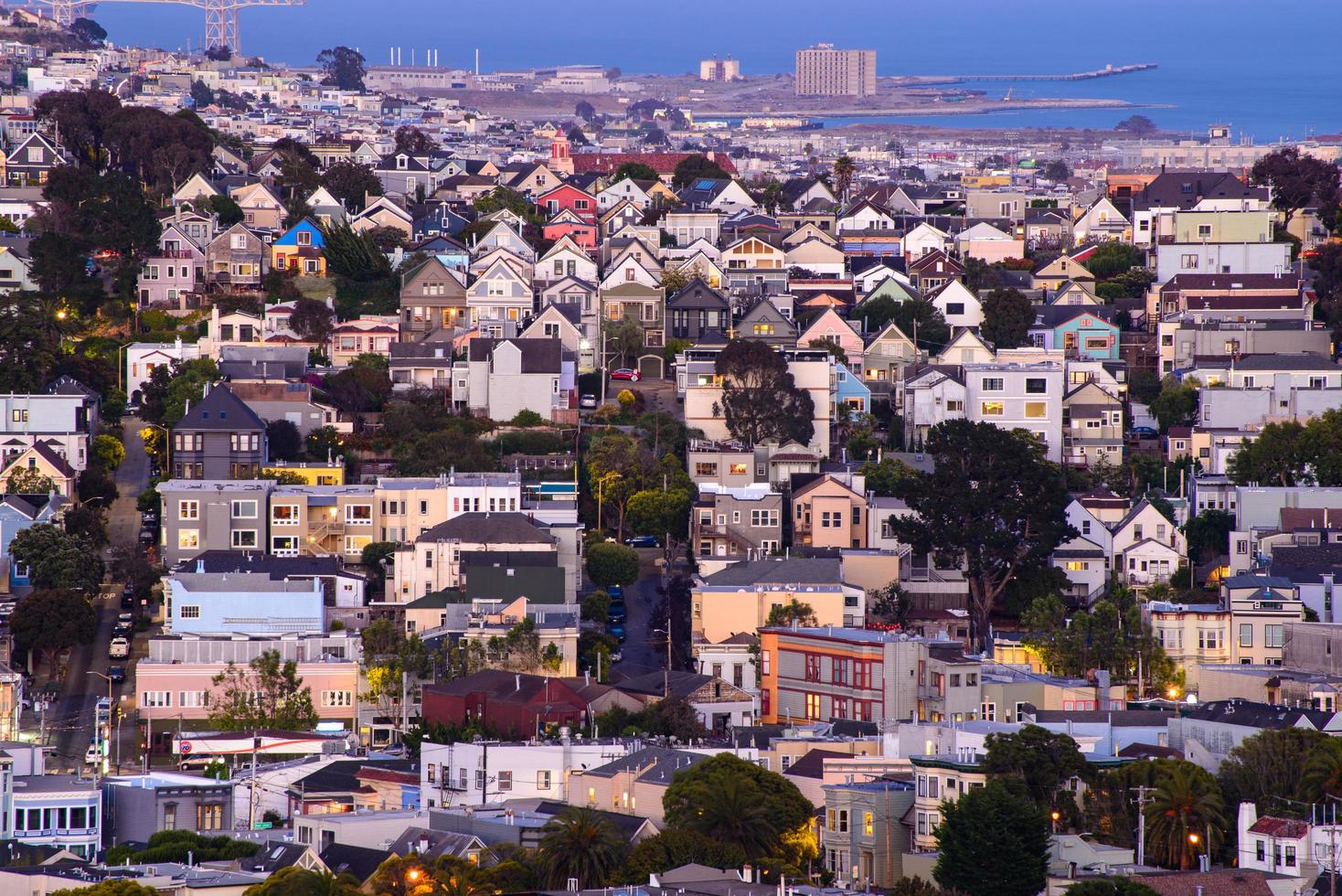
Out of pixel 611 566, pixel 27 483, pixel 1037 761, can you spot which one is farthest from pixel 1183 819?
pixel 27 483

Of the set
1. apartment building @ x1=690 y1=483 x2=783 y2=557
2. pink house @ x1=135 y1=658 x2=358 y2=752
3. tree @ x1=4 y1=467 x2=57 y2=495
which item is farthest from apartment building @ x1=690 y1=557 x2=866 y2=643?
tree @ x1=4 y1=467 x2=57 y2=495

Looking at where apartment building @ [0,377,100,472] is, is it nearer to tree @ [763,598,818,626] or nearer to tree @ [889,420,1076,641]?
tree @ [763,598,818,626]

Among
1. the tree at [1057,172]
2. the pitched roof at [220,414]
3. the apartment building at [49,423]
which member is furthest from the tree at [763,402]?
the tree at [1057,172]

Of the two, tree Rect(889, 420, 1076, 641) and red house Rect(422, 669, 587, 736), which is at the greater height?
tree Rect(889, 420, 1076, 641)

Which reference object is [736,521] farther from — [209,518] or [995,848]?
[995,848]

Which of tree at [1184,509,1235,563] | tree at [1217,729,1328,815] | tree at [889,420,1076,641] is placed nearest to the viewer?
tree at [1217,729,1328,815]
